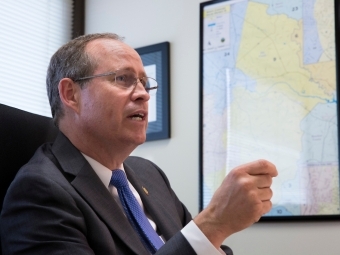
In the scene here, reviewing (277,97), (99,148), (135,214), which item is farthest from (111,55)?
(277,97)

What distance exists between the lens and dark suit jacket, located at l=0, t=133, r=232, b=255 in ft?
4.35

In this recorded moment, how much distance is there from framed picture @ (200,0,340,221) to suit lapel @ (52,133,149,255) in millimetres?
Result: 1028

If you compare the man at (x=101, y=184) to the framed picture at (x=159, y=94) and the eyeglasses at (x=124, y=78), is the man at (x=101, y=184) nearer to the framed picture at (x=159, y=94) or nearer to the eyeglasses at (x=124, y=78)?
the eyeglasses at (x=124, y=78)

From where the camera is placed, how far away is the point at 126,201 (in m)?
1.62

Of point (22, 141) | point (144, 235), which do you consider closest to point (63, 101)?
point (22, 141)

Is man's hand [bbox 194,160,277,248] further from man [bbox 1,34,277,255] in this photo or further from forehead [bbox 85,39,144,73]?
forehead [bbox 85,39,144,73]

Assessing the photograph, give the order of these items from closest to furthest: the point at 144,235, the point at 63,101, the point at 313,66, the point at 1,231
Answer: the point at 1,231, the point at 144,235, the point at 63,101, the point at 313,66

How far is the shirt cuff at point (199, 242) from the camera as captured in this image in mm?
1300

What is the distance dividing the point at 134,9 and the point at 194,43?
50cm

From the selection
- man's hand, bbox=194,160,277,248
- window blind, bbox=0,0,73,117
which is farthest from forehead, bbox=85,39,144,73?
window blind, bbox=0,0,73,117

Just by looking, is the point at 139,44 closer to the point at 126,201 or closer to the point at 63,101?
the point at 63,101

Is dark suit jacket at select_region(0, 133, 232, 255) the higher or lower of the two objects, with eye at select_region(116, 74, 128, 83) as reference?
lower

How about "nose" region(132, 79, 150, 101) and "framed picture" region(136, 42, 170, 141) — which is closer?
"nose" region(132, 79, 150, 101)

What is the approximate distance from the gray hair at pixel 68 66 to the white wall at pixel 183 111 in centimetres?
97
